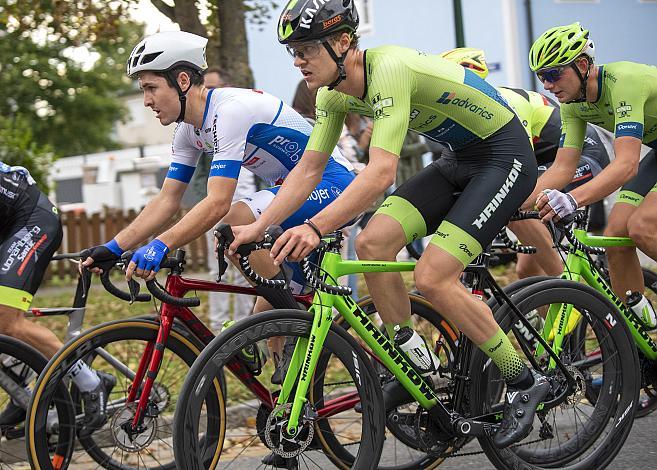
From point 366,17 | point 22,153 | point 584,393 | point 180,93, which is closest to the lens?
point 180,93

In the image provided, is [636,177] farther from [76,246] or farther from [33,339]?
[76,246]

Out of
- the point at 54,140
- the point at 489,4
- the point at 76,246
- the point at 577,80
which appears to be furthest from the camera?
the point at 54,140

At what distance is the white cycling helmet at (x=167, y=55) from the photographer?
473 centimetres

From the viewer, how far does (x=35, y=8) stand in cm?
1170

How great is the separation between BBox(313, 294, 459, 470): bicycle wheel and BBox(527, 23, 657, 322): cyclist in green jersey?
926 millimetres

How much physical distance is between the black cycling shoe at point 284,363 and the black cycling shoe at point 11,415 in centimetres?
139

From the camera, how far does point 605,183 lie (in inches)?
199

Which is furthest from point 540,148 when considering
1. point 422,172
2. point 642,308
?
point 422,172

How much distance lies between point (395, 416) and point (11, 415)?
6.28ft

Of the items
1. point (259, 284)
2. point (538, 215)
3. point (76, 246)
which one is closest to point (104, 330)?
point (259, 284)

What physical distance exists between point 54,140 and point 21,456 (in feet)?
141

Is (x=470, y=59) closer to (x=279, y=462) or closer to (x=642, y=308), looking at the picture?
(x=642, y=308)

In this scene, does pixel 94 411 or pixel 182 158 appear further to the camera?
pixel 182 158

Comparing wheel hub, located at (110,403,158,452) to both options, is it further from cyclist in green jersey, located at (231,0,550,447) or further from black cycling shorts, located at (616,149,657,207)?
black cycling shorts, located at (616,149,657,207)
